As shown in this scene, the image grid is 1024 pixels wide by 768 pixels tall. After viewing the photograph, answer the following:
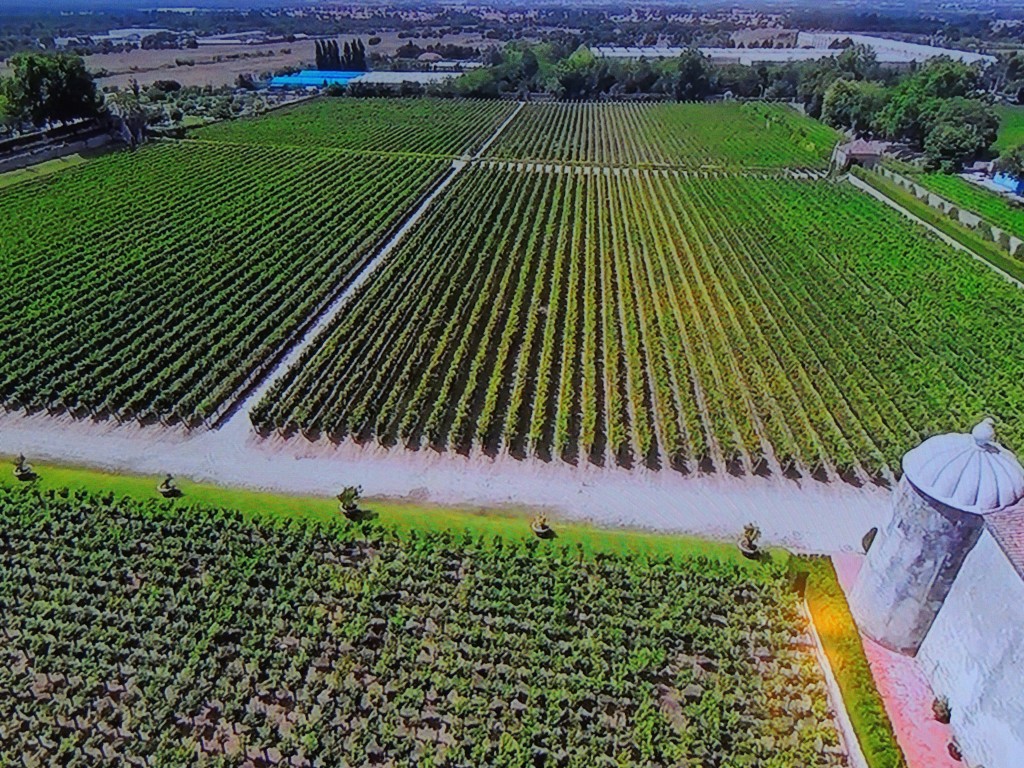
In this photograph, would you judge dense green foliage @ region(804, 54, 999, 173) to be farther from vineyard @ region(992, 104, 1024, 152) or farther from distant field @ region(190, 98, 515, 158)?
distant field @ region(190, 98, 515, 158)

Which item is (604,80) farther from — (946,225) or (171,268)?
(171,268)

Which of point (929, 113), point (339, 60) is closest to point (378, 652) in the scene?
point (929, 113)

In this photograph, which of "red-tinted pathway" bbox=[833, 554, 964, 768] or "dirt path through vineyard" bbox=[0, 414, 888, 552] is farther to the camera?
"dirt path through vineyard" bbox=[0, 414, 888, 552]

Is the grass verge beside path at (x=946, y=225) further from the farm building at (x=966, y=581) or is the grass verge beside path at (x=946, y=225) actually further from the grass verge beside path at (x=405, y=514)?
the grass verge beside path at (x=405, y=514)

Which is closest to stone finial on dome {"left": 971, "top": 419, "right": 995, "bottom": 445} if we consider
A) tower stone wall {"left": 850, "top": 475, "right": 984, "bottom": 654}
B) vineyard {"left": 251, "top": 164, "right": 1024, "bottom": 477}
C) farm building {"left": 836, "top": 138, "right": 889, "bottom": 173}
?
tower stone wall {"left": 850, "top": 475, "right": 984, "bottom": 654}

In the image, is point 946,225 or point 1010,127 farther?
point 1010,127

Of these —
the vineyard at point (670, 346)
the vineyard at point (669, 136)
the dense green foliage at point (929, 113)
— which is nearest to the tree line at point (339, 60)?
the vineyard at point (669, 136)
